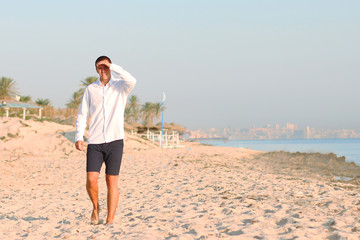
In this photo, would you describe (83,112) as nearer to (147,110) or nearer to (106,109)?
(106,109)

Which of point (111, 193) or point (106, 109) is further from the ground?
point (106, 109)

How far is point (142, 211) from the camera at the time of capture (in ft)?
16.7

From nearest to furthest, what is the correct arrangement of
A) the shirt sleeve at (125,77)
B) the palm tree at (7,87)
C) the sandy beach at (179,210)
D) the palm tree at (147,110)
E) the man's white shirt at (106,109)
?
the sandy beach at (179,210), the shirt sleeve at (125,77), the man's white shirt at (106,109), the palm tree at (7,87), the palm tree at (147,110)

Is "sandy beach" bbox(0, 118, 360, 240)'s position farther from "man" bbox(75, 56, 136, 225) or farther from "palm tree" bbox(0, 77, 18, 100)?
"palm tree" bbox(0, 77, 18, 100)

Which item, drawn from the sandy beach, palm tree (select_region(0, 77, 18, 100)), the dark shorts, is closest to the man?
the dark shorts

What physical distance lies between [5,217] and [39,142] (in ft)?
46.6

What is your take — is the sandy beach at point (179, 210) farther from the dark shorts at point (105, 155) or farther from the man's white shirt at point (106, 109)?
the man's white shirt at point (106, 109)

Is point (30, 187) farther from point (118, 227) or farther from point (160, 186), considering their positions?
point (118, 227)

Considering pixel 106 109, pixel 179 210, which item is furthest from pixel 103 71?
pixel 179 210

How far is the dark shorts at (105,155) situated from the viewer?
3990 mm

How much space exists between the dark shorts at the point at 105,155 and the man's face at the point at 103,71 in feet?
2.44

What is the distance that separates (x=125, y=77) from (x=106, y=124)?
1.86 feet

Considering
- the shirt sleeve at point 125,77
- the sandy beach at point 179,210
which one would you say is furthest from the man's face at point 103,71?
the sandy beach at point 179,210

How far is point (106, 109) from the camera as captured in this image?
4059mm
